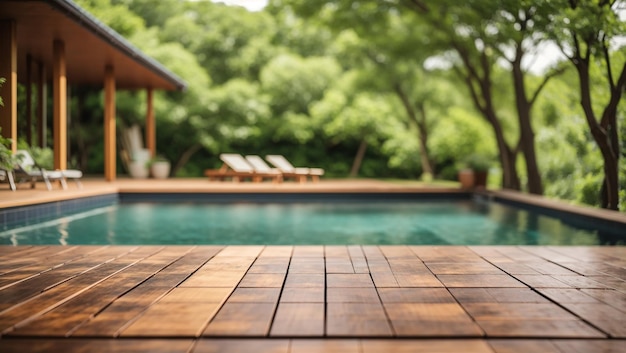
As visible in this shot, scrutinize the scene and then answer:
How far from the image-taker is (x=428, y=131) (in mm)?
16688

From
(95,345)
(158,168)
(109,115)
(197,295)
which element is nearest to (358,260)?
(197,295)

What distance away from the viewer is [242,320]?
222 centimetres

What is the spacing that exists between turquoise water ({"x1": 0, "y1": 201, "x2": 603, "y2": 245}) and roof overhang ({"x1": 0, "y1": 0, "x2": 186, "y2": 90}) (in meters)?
2.64

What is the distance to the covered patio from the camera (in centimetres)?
715

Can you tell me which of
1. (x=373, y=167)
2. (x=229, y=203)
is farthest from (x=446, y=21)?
(x=373, y=167)

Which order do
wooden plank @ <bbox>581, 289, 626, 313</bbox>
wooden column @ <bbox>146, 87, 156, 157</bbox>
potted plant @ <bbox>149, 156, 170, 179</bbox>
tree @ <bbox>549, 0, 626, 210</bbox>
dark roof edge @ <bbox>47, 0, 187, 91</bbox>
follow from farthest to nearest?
potted plant @ <bbox>149, 156, 170, 179</bbox> → wooden column @ <bbox>146, 87, 156, 157</bbox> → dark roof edge @ <bbox>47, 0, 187, 91</bbox> → tree @ <bbox>549, 0, 626, 210</bbox> → wooden plank @ <bbox>581, 289, 626, 313</bbox>

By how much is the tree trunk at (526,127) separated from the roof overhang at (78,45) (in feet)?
21.8

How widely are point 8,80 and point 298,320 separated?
6583mm

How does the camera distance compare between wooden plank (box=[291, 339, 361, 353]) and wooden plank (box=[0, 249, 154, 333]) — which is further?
wooden plank (box=[0, 249, 154, 333])

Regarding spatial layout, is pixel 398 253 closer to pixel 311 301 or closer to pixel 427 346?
pixel 311 301

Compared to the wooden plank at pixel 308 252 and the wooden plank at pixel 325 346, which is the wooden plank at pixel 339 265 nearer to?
the wooden plank at pixel 308 252

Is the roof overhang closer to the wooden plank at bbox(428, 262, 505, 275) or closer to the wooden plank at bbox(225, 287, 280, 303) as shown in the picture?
the wooden plank at bbox(225, 287, 280, 303)

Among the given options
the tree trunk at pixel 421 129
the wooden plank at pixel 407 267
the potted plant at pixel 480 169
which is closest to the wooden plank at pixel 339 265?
the wooden plank at pixel 407 267

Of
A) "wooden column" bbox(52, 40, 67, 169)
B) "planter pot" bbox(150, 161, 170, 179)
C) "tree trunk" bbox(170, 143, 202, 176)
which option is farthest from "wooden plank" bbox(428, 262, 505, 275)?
"tree trunk" bbox(170, 143, 202, 176)
